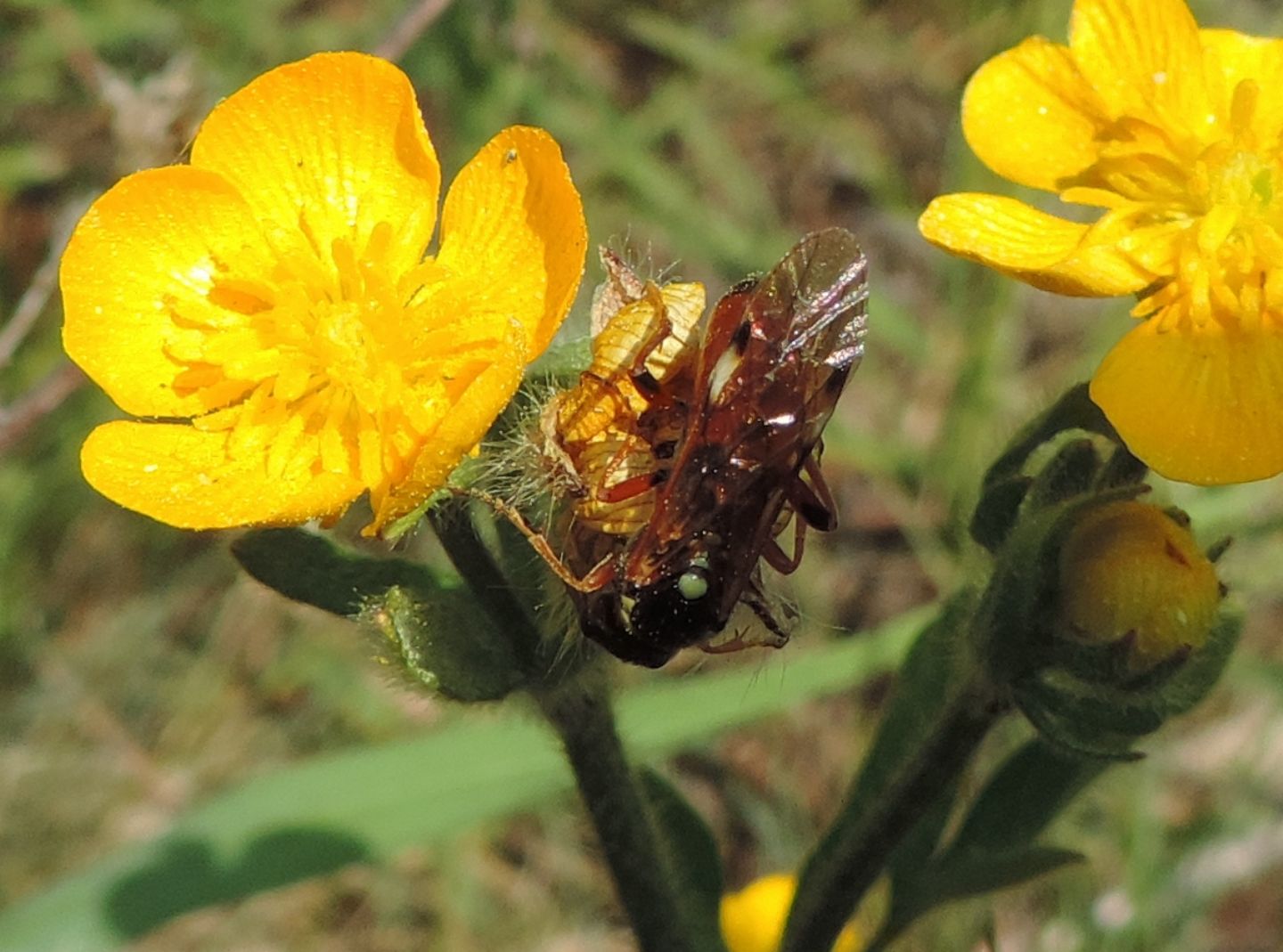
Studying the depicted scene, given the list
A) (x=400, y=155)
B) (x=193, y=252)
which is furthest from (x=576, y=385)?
(x=193, y=252)

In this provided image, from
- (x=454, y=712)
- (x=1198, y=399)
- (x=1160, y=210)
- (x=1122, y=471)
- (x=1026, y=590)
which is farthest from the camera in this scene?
(x=454, y=712)

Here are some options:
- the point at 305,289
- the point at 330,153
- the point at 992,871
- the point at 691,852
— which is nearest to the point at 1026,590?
the point at 992,871

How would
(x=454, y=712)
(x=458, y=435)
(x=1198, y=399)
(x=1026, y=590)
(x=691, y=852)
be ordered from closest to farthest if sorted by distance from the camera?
(x=458, y=435)
(x=1198, y=399)
(x=1026, y=590)
(x=691, y=852)
(x=454, y=712)

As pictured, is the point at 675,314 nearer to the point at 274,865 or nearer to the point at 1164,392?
the point at 1164,392

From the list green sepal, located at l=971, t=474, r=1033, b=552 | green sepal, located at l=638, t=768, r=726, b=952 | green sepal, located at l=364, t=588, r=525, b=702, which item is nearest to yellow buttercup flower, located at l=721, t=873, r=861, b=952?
green sepal, located at l=638, t=768, r=726, b=952

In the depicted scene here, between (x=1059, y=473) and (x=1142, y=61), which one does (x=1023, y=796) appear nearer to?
(x=1059, y=473)

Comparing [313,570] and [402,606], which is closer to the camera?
[402,606]

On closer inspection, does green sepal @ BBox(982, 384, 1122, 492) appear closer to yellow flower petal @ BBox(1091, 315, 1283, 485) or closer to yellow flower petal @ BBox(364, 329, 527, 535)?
yellow flower petal @ BBox(1091, 315, 1283, 485)
